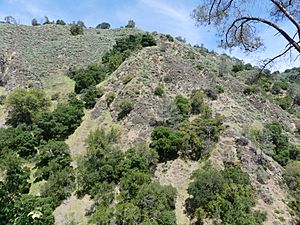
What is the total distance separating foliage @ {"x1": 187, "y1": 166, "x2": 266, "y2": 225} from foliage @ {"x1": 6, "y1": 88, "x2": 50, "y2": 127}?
82.2ft

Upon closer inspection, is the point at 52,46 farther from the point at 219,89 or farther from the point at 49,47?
the point at 219,89

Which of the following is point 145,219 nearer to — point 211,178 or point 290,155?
point 211,178

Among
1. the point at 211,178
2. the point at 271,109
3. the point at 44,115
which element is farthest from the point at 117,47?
the point at 211,178

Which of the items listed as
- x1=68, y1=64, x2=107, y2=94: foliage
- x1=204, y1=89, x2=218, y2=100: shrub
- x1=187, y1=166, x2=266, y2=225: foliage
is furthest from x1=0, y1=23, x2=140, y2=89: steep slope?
x1=187, y1=166, x2=266, y2=225: foliage

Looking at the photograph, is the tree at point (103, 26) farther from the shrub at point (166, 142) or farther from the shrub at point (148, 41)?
the shrub at point (166, 142)

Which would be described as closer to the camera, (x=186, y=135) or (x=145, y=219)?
(x=145, y=219)

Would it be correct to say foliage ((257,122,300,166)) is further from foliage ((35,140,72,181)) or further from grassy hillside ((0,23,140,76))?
grassy hillside ((0,23,140,76))

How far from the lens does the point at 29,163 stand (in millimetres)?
46094

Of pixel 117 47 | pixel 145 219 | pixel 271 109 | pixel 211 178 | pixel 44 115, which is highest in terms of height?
pixel 117 47

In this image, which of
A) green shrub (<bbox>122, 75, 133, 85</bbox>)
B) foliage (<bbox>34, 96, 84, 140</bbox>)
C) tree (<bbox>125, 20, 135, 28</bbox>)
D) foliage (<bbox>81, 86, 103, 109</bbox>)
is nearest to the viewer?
foliage (<bbox>34, 96, 84, 140</bbox>)

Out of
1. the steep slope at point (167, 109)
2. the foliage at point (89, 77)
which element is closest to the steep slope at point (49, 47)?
the foliage at point (89, 77)

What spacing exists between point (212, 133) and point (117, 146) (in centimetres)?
1071

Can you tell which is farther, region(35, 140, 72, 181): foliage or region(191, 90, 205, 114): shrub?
region(191, 90, 205, 114): shrub

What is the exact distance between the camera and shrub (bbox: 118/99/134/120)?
161ft
